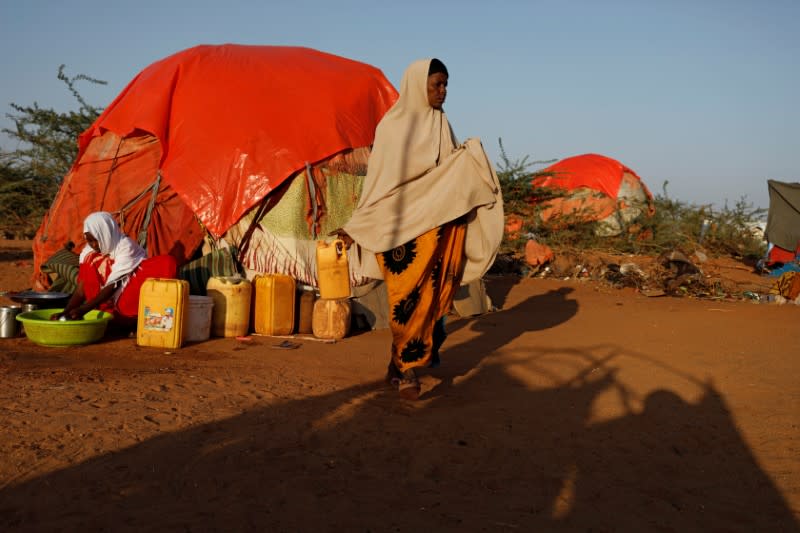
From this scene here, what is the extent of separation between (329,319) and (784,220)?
318 inches

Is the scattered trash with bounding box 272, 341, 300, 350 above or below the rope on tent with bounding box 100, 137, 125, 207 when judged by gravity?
below

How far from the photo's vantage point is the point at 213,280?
20.6 ft

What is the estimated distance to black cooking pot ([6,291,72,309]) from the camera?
5998mm

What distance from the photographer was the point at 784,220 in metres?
11.3

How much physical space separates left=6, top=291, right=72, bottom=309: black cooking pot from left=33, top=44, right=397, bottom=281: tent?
941 mm

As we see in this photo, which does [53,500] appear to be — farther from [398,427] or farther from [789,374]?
[789,374]

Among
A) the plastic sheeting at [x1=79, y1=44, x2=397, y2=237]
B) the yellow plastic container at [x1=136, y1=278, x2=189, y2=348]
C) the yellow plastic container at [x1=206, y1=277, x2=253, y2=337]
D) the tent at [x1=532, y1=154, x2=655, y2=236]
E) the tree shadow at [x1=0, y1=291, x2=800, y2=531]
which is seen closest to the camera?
the tree shadow at [x1=0, y1=291, x2=800, y2=531]

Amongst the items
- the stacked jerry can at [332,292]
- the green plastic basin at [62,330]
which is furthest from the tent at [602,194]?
the green plastic basin at [62,330]

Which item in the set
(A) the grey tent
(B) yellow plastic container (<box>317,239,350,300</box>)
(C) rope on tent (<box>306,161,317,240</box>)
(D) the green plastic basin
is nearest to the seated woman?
(D) the green plastic basin

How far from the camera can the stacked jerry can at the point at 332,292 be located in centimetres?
634

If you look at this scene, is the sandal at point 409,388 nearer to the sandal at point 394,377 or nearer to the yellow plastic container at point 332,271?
the sandal at point 394,377

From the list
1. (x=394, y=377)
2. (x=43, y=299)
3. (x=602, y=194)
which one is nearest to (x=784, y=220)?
(x=602, y=194)

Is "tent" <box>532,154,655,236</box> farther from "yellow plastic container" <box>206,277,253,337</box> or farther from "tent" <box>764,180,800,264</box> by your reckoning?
"yellow plastic container" <box>206,277,253,337</box>

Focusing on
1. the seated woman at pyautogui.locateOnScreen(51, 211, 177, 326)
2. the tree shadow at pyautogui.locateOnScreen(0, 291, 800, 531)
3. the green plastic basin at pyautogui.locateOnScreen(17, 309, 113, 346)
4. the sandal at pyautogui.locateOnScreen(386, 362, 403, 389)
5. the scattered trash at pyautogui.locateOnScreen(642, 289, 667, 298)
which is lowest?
the tree shadow at pyautogui.locateOnScreen(0, 291, 800, 531)
